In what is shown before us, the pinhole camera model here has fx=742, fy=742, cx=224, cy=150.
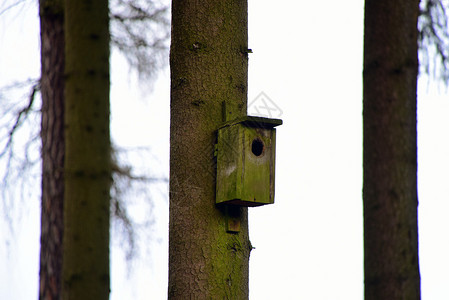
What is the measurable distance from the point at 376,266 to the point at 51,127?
5.38 feet

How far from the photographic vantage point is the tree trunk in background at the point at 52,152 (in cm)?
339

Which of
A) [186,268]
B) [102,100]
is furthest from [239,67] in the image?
[102,100]

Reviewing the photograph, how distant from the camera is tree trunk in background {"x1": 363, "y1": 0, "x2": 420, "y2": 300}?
3.29 m

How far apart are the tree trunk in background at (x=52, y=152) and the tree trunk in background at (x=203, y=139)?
106 cm

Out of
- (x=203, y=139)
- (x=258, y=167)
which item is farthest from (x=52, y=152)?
(x=258, y=167)

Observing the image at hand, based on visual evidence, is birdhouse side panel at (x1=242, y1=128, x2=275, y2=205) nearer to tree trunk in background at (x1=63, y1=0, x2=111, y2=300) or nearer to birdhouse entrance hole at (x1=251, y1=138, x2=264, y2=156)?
birdhouse entrance hole at (x1=251, y1=138, x2=264, y2=156)

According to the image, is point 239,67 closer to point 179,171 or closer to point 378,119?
point 179,171

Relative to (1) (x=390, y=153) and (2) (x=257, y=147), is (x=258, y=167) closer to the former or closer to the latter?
(2) (x=257, y=147)

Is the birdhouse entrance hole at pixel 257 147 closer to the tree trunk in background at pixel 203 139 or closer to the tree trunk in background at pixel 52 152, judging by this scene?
the tree trunk in background at pixel 203 139

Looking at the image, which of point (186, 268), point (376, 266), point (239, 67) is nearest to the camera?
point (376, 266)

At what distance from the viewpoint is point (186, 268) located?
4.33 metres

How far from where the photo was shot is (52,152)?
3.47 m

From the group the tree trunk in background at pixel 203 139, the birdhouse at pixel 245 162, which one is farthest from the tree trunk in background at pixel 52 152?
the birdhouse at pixel 245 162

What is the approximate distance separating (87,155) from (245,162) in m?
1.59
